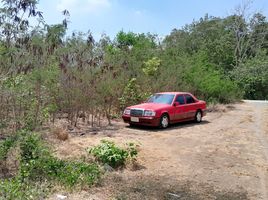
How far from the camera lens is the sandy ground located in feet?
23.3

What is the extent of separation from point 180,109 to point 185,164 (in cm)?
659

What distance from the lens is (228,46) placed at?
44625 mm

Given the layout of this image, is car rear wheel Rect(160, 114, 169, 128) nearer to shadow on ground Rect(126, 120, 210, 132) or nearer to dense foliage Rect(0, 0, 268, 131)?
shadow on ground Rect(126, 120, 210, 132)

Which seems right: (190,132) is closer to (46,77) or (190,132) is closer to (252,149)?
(252,149)

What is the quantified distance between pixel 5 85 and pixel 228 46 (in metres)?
39.0

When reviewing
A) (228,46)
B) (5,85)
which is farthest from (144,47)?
(228,46)

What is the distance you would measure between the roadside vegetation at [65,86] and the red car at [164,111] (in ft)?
4.34

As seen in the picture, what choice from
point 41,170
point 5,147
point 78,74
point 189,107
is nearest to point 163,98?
point 189,107

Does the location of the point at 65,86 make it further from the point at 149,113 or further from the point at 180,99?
the point at 180,99

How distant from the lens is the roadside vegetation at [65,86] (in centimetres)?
716

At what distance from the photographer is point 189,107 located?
16328 mm

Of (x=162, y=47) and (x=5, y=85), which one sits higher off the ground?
(x=162, y=47)

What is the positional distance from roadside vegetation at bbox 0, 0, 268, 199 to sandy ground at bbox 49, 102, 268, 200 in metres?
0.58

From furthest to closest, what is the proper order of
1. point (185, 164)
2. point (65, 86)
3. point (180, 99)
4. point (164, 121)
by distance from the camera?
point (180, 99) → point (164, 121) → point (65, 86) → point (185, 164)
